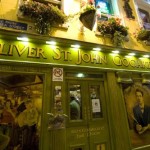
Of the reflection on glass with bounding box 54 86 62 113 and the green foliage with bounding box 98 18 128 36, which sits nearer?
the reflection on glass with bounding box 54 86 62 113

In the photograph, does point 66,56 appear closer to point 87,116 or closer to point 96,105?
point 96,105

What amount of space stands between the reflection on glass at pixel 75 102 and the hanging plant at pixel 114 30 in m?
2.37

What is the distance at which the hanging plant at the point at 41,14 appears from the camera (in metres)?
4.32

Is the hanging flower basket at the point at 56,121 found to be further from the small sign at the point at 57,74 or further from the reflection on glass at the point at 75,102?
the small sign at the point at 57,74

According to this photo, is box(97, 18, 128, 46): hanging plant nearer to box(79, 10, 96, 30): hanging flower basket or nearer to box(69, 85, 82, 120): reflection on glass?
box(79, 10, 96, 30): hanging flower basket

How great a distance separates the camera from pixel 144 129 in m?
5.05

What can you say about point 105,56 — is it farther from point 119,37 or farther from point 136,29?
point 136,29

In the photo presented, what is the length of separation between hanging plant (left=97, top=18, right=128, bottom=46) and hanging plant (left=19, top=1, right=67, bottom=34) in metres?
1.82

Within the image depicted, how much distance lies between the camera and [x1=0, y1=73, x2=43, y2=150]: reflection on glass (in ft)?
11.5

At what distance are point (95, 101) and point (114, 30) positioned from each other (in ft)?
9.42

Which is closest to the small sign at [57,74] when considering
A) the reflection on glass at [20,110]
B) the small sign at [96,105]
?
the reflection on glass at [20,110]

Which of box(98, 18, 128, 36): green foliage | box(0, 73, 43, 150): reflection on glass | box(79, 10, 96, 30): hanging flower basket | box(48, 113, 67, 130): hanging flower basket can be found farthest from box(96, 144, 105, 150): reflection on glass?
box(98, 18, 128, 36): green foliage

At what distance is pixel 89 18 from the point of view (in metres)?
4.76

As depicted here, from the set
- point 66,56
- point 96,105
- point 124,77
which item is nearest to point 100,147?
point 96,105
